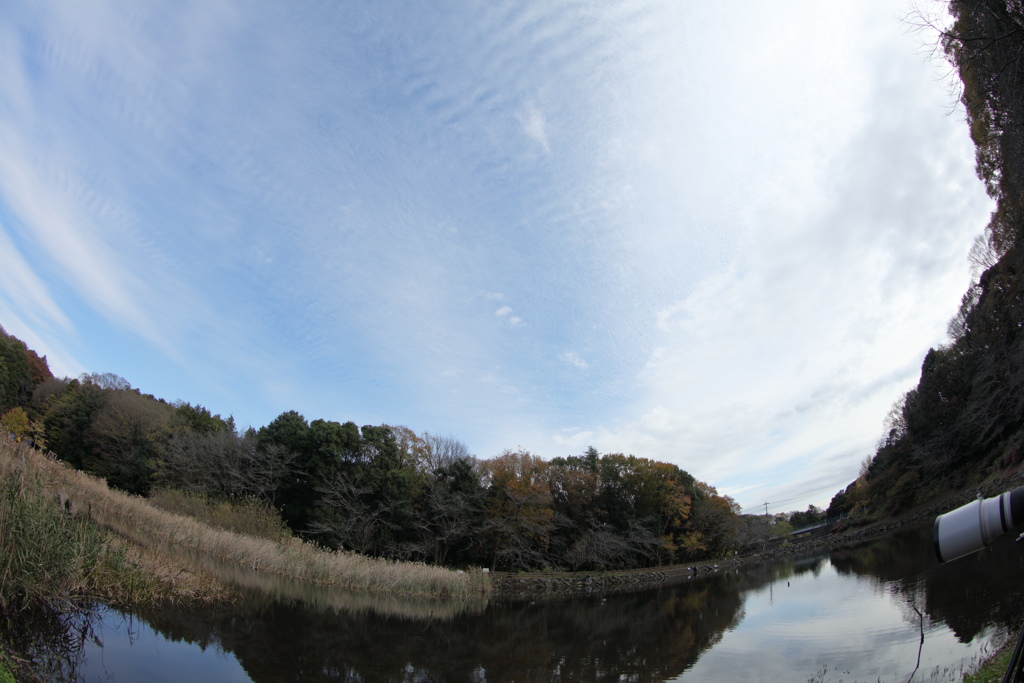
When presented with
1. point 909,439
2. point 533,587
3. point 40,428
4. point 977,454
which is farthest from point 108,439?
point 909,439

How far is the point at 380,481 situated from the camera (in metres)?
29.1

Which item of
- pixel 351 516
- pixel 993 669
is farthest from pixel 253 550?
pixel 993 669

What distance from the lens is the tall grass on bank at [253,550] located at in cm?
1173

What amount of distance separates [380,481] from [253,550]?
1415cm

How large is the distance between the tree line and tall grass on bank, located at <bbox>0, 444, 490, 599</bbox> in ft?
26.0

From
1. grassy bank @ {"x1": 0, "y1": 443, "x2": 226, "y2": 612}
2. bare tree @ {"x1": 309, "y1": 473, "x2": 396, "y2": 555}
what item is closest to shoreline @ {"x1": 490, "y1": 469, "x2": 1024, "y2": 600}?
bare tree @ {"x1": 309, "y1": 473, "x2": 396, "y2": 555}

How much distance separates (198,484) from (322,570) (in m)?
14.5

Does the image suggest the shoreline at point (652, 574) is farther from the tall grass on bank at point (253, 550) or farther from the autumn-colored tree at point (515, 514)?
the tall grass on bank at point (253, 550)

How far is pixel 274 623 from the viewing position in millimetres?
9641

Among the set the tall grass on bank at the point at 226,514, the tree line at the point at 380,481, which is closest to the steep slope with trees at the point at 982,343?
the tree line at the point at 380,481

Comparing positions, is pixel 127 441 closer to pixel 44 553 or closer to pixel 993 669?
pixel 44 553

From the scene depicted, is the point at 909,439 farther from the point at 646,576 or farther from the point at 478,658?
the point at 478,658

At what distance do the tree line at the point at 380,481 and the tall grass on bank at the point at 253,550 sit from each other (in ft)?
26.0

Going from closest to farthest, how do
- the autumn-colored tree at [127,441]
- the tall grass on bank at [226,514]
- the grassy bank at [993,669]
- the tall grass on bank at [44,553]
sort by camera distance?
the grassy bank at [993,669] → the tall grass on bank at [44,553] → the tall grass on bank at [226,514] → the autumn-colored tree at [127,441]
